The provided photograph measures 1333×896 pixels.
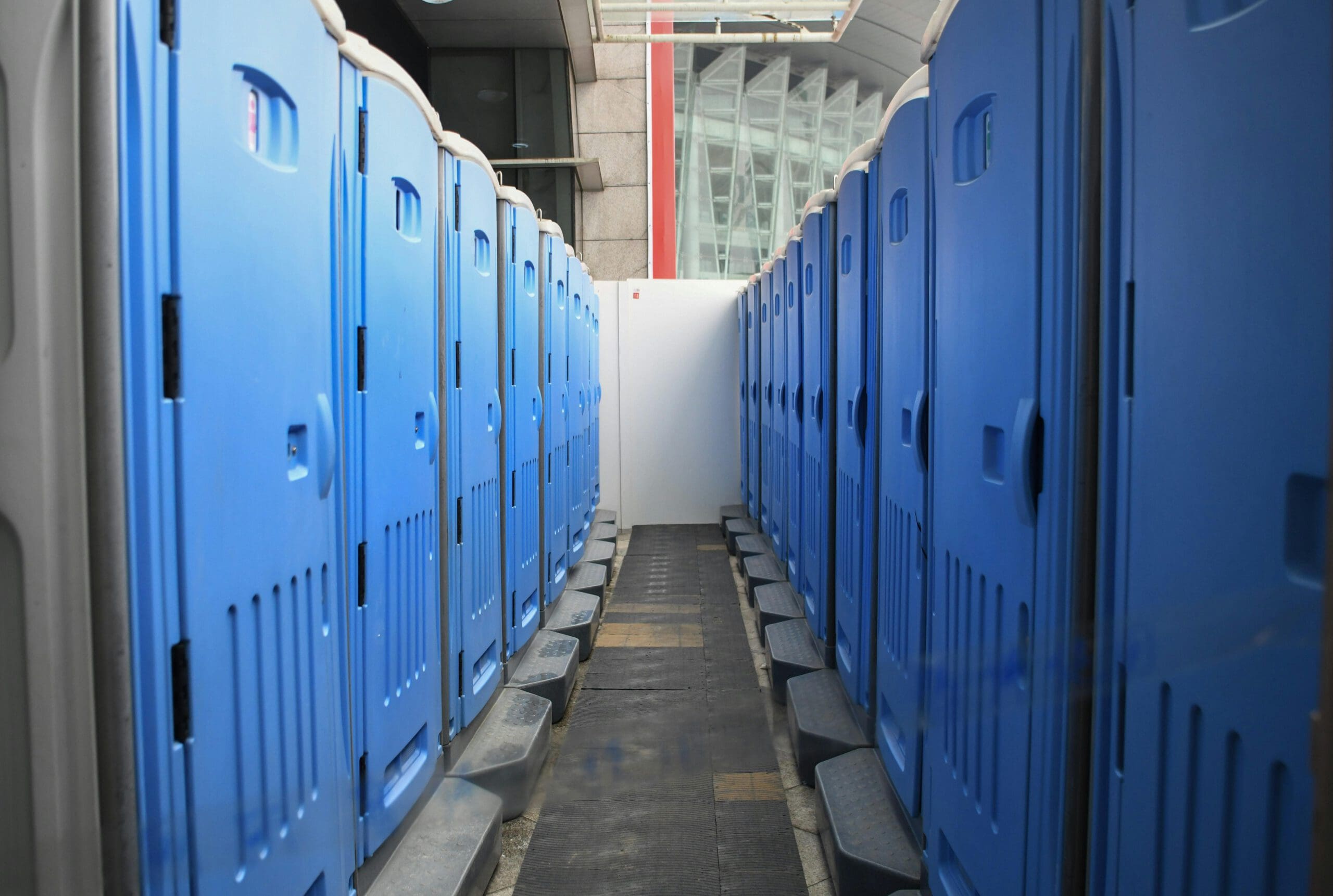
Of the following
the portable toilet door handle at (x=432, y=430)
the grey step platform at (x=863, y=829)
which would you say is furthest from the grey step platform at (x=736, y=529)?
the portable toilet door handle at (x=432, y=430)

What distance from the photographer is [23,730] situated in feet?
2.81

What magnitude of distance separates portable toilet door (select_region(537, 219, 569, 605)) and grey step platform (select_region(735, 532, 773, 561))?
3.67 feet

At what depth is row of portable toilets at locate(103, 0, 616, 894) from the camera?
957mm

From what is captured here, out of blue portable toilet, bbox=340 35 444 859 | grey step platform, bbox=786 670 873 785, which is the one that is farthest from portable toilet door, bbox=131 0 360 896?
grey step platform, bbox=786 670 873 785

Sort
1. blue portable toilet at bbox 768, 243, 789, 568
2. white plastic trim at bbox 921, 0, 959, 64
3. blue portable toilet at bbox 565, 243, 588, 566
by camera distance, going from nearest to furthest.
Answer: white plastic trim at bbox 921, 0, 959, 64 < blue portable toilet at bbox 768, 243, 789, 568 < blue portable toilet at bbox 565, 243, 588, 566

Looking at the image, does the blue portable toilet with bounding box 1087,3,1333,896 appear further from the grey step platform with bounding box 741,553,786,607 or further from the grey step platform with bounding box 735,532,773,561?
the grey step platform with bounding box 735,532,773,561

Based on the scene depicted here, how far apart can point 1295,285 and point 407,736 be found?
1757 millimetres

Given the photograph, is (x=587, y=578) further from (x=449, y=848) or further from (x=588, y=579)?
(x=449, y=848)

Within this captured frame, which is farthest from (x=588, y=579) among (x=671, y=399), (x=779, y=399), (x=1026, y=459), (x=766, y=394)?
(x=1026, y=459)

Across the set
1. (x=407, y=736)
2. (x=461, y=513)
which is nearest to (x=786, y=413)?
(x=461, y=513)

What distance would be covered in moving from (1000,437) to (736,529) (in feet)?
14.3

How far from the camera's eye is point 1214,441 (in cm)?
76

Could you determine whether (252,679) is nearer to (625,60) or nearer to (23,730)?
(23,730)

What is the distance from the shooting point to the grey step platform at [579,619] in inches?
139
